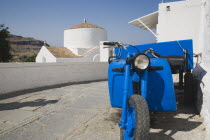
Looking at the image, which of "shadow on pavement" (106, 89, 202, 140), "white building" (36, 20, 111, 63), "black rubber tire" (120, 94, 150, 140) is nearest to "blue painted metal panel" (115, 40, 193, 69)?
"shadow on pavement" (106, 89, 202, 140)

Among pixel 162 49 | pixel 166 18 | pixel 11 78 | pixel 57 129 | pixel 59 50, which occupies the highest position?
pixel 166 18

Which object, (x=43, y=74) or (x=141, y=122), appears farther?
(x=43, y=74)

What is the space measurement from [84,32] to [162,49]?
21.6 metres

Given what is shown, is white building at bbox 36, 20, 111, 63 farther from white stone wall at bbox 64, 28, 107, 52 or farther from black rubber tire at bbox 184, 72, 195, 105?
black rubber tire at bbox 184, 72, 195, 105

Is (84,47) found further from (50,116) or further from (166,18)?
(50,116)

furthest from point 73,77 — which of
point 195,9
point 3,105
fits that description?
point 195,9

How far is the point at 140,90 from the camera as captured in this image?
7.71 ft

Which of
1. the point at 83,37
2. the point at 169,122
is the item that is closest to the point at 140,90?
the point at 169,122

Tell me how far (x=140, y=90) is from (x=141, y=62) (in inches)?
17.1

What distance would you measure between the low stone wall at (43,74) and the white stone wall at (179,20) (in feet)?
20.9

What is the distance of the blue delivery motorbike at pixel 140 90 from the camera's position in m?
1.84

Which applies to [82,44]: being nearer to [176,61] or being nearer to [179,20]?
→ [179,20]

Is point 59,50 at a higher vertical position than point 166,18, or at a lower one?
lower

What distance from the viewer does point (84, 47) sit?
25.0 meters
